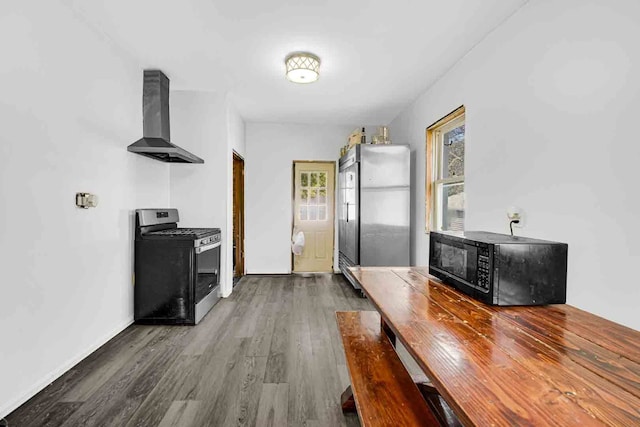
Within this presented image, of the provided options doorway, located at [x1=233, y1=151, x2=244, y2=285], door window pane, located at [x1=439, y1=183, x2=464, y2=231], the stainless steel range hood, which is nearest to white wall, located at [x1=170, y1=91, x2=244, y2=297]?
the stainless steel range hood

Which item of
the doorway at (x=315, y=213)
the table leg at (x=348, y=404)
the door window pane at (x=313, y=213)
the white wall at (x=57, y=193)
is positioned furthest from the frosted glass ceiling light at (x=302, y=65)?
the door window pane at (x=313, y=213)

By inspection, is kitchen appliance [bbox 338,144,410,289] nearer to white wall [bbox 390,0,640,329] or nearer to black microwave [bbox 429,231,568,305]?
white wall [bbox 390,0,640,329]

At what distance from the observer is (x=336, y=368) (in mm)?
2318

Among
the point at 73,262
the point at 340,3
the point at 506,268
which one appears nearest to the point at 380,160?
the point at 340,3

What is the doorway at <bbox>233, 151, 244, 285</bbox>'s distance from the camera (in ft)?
17.1

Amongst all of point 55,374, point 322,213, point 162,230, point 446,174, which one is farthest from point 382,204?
point 55,374

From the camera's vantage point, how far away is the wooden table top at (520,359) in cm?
68

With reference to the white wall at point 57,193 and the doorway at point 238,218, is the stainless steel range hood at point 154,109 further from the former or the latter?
the doorway at point 238,218

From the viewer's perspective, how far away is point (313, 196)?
18.6 feet

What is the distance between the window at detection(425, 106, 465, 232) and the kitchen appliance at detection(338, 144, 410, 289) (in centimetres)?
39

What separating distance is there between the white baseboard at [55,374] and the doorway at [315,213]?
3.17m

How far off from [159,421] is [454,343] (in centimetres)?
163

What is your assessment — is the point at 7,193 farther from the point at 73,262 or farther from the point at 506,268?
the point at 506,268

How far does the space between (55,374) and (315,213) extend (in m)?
4.08
